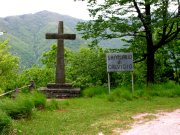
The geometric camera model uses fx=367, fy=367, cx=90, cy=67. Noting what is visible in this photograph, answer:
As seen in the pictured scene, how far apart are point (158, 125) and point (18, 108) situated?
433 cm

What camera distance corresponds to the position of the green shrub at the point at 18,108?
11.1 meters

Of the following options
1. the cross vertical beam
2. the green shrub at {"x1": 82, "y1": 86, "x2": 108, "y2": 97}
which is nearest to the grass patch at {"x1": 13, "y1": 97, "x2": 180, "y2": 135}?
the green shrub at {"x1": 82, "y1": 86, "x2": 108, "y2": 97}

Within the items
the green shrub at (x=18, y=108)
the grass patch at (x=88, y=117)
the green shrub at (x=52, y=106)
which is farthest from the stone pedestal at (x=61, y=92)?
the green shrub at (x=18, y=108)

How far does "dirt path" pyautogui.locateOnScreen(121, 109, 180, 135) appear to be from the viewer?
9008 millimetres

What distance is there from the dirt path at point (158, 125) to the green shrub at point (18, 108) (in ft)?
11.2

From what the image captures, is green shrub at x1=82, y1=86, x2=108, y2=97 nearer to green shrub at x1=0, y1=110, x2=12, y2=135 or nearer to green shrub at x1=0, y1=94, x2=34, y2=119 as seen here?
green shrub at x1=0, y1=94, x2=34, y2=119

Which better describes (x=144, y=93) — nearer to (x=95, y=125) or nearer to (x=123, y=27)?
(x=123, y=27)

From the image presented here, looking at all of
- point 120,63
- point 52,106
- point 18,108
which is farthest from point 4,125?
point 120,63

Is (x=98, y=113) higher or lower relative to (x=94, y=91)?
lower

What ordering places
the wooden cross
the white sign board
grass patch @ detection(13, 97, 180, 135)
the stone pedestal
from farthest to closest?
the wooden cross → the stone pedestal → the white sign board → grass patch @ detection(13, 97, 180, 135)

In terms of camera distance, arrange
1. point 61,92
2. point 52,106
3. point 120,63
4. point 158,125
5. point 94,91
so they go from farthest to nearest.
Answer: point 61,92
point 94,91
point 120,63
point 52,106
point 158,125

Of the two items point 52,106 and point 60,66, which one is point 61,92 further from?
point 52,106

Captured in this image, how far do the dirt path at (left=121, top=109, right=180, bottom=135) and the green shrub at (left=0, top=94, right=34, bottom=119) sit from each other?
3.42 metres

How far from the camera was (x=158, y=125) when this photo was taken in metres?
9.85
